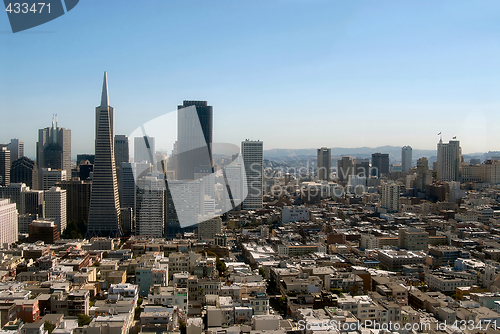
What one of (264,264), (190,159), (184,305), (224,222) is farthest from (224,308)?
(190,159)

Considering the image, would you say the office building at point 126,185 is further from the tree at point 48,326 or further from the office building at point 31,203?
the tree at point 48,326

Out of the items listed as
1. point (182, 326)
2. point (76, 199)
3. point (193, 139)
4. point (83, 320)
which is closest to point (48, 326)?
point (83, 320)

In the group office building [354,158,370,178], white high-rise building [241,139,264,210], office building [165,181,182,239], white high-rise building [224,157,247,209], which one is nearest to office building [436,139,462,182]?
office building [354,158,370,178]

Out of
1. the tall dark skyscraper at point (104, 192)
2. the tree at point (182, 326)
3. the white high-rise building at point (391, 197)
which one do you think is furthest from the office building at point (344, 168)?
the tree at point (182, 326)

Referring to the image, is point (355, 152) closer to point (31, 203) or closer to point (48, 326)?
point (31, 203)

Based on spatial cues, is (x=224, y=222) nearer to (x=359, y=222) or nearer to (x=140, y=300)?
(x=359, y=222)
